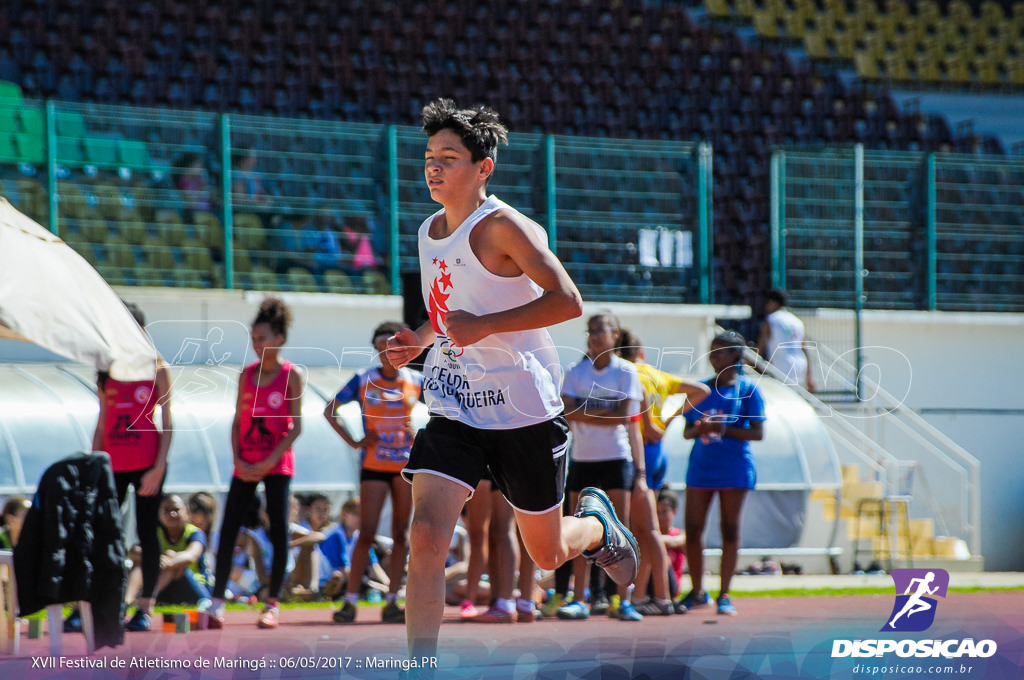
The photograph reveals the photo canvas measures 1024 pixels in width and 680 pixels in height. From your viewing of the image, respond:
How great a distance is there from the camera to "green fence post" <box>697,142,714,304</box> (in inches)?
620

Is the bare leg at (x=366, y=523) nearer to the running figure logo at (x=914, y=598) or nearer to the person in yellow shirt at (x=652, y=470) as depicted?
the person in yellow shirt at (x=652, y=470)

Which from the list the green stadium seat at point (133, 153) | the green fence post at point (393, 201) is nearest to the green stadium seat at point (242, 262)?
the green stadium seat at point (133, 153)

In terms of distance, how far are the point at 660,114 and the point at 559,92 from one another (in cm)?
162

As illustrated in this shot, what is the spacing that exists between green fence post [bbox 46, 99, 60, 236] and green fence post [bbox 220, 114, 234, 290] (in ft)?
5.51

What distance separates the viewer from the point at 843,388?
16.2 m

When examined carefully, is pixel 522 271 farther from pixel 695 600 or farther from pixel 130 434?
pixel 695 600

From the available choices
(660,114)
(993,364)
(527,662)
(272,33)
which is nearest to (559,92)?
(660,114)

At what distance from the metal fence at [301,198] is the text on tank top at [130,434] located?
19.8ft

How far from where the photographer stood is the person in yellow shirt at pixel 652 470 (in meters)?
8.03

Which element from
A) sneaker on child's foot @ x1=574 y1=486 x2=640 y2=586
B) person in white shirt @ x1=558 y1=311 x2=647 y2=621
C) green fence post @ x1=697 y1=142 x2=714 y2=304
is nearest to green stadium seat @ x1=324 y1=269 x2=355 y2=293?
green fence post @ x1=697 y1=142 x2=714 y2=304

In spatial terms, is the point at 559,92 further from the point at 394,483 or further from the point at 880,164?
the point at 394,483

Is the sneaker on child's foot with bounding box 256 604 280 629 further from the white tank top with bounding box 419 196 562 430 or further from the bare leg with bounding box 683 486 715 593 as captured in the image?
the white tank top with bounding box 419 196 562 430

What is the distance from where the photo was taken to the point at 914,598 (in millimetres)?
6305

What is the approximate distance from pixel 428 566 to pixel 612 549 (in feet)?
3.87
